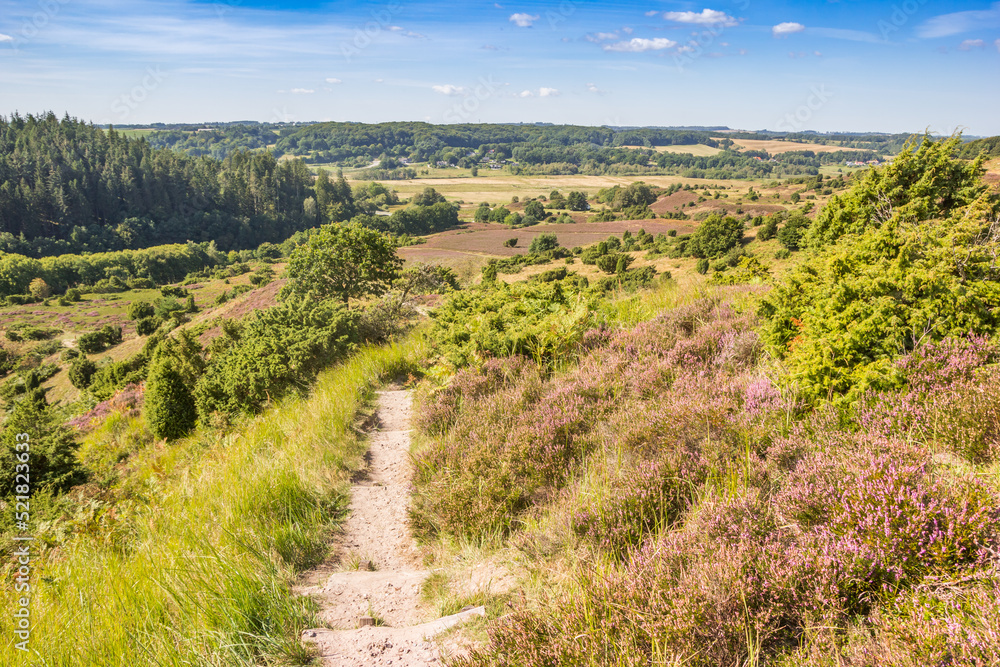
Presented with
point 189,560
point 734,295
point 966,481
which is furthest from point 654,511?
point 734,295

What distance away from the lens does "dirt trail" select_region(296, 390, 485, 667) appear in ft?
8.86

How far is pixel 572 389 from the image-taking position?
17.4ft

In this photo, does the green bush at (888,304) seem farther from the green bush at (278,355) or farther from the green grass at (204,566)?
the green bush at (278,355)

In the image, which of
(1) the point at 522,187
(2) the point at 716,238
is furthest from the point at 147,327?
(1) the point at 522,187

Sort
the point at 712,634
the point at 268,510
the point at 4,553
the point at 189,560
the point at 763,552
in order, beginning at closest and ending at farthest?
the point at 712,634, the point at 763,552, the point at 189,560, the point at 268,510, the point at 4,553

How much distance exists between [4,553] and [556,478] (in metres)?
8.17

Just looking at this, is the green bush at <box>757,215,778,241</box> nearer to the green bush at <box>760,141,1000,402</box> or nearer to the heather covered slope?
the green bush at <box>760,141,1000,402</box>

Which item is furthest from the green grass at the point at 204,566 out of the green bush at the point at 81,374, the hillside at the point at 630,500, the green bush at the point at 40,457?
the green bush at the point at 81,374

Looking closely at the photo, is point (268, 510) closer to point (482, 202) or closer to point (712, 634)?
point (712, 634)

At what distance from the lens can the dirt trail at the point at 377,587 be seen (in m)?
2.70

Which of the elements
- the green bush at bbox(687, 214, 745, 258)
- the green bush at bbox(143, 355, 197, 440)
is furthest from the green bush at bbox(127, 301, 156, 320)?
the green bush at bbox(687, 214, 745, 258)

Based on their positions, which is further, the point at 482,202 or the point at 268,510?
the point at 482,202

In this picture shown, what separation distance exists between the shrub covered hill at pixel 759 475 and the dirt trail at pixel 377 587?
337 millimetres

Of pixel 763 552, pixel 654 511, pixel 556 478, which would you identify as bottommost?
pixel 556 478
